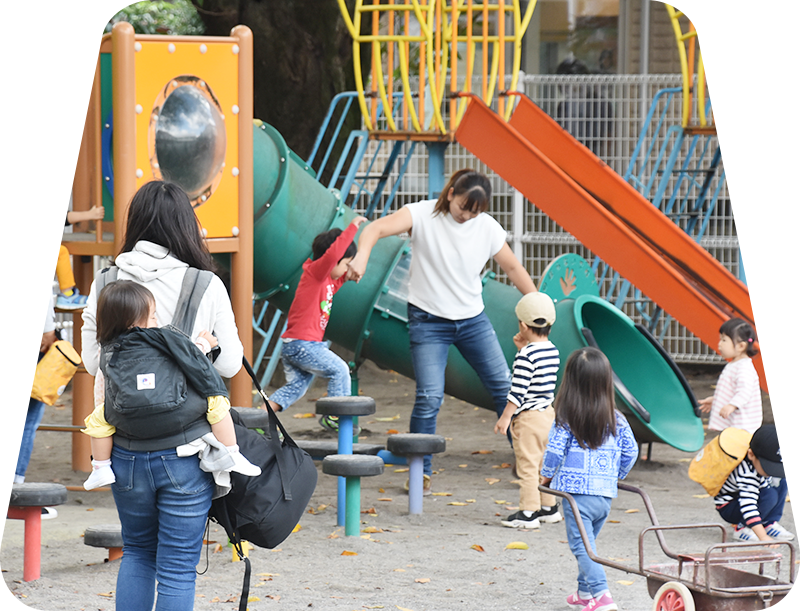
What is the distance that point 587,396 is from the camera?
406cm

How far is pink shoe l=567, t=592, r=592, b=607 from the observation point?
4.06 metres

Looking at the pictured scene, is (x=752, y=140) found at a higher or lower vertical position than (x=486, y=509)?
higher

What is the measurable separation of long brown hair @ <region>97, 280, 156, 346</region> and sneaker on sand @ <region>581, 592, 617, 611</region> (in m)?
1.93

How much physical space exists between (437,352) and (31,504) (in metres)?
2.37

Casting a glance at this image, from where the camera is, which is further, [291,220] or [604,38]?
[604,38]

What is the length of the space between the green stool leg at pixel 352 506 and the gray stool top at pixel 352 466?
13 cm

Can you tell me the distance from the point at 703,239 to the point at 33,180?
7.64 meters

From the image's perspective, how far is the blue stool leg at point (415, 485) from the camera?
5613mm

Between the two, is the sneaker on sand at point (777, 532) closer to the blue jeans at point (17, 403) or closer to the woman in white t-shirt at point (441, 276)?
the woman in white t-shirt at point (441, 276)

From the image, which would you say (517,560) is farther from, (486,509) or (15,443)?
(15,443)

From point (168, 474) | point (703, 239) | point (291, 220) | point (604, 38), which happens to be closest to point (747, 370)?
point (291, 220)

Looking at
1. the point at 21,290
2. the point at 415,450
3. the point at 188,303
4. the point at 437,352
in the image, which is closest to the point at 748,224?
the point at 437,352

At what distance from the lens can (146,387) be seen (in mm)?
3039

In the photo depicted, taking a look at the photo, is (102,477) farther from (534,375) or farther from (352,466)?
(534,375)
